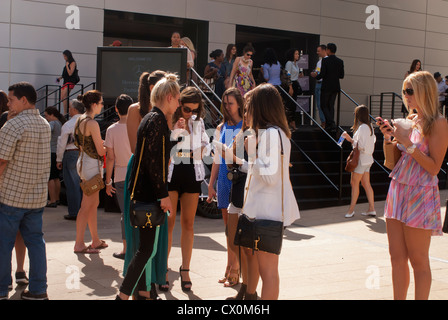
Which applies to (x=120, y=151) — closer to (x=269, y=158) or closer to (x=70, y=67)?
(x=269, y=158)

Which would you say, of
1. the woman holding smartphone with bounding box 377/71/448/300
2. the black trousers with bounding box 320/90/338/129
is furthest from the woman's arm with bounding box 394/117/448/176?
the black trousers with bounding box 320/90/338/129

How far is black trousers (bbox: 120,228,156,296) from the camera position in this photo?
4.52 m

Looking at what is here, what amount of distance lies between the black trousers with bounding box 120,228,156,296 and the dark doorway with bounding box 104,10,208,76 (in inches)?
479

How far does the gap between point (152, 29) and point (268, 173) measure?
16135 mm

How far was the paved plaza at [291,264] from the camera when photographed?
548 centimetres

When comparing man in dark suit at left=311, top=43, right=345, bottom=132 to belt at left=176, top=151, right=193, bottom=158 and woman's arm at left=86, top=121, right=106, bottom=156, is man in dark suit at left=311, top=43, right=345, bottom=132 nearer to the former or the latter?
woman's arm at left=86, top=121, right=106, bottom=156

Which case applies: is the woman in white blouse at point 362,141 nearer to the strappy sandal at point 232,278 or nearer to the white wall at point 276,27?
the strappy sandal at point 232,278

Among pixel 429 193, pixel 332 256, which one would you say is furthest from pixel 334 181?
pixel 429 193

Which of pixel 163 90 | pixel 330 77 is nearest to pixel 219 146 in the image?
pixel 163 90

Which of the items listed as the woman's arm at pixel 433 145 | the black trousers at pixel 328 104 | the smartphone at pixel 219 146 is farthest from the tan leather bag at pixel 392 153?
the black trousers at pixel 328 104

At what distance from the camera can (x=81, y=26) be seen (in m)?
15.1

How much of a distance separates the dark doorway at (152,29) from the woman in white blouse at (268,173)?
12299 millimetres

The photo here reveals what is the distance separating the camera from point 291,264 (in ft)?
21.9
